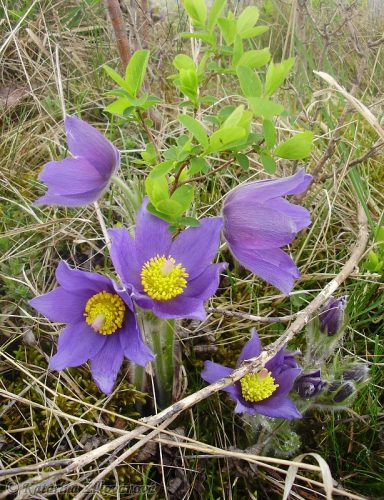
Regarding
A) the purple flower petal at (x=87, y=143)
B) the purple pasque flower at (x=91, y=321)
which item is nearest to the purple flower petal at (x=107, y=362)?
the purple pasque flower at (x=91, y=321)

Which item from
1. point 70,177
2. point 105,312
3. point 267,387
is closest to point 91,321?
point 105,312

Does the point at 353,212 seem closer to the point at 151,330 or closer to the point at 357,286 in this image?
the point at 357,286

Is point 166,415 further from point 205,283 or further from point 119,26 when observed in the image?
point 119,26

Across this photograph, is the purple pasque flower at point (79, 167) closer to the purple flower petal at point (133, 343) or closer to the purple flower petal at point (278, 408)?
the purple flower petal at point (133, 343)

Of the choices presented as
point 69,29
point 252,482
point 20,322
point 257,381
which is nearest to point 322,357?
point 257,381

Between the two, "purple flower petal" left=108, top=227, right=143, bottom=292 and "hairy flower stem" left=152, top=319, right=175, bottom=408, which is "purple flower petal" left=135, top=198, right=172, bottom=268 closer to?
"purple flower petal" left=108, top=227, right=143, bottom=292

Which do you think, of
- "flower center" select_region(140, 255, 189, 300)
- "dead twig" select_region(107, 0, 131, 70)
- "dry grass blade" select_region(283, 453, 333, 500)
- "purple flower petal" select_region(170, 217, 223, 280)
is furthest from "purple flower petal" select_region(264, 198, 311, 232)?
"dead twig" select_region(107, 0, 131, 70)

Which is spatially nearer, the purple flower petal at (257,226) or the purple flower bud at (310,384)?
the purple flower petal at (257,226)

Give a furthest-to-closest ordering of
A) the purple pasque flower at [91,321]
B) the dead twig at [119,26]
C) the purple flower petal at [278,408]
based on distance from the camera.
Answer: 1. the dead twig at [119,26]
2. the purple flower petal at [278,408]
3. the purple pasque flower at [91,321]
